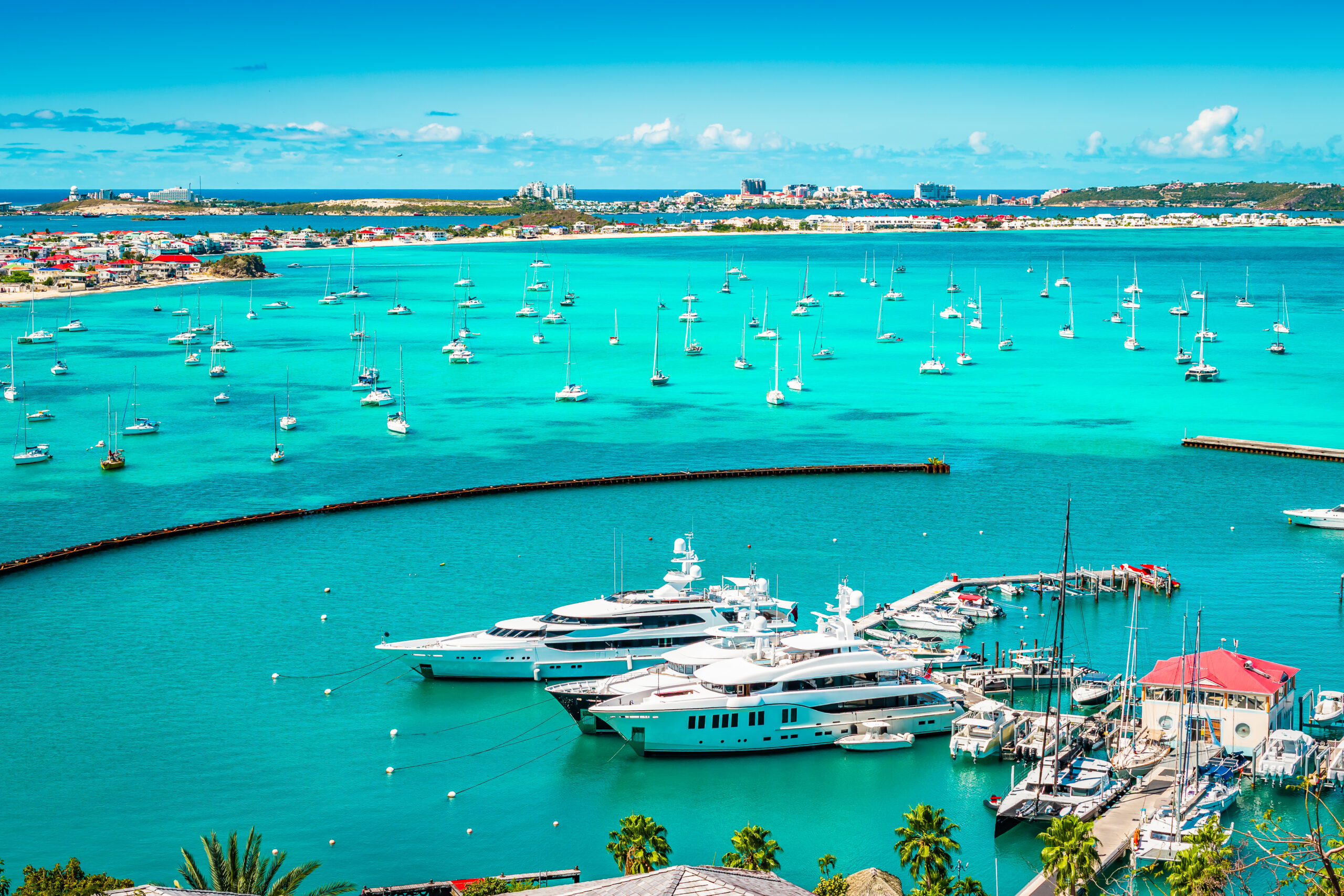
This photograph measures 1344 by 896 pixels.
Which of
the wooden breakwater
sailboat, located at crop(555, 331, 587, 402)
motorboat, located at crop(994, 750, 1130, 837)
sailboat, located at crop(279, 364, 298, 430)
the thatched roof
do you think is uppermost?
sailboat, located at crop(555, 331, 587, 402)

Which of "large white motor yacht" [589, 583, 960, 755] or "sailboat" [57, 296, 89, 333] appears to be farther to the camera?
"sailboat" [57, 296, 89, 333]

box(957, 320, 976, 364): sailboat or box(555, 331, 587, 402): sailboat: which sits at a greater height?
box(957, 320, 976, 364): sailboat

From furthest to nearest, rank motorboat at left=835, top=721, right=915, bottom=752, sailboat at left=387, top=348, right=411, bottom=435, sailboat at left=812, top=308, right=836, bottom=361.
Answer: sailboat at left=812, top=308, right=836, bottom=361 → sailboat at left=387, top=348, right=411, bottom=435 → motorboat at left=835, top=721, right=915, bottom=752

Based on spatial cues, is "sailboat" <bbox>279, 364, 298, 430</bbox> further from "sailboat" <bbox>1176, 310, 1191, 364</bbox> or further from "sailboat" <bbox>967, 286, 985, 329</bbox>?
"sailboat" <bbox>967, 286, 985, 329</bbox>

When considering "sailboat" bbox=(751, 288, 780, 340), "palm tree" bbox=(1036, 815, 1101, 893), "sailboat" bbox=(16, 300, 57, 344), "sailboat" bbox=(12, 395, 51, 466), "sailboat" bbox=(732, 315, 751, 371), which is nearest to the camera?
"palm tree" bbox=(1036, 815, 1101, 893)

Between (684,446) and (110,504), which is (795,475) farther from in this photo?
(110,504)

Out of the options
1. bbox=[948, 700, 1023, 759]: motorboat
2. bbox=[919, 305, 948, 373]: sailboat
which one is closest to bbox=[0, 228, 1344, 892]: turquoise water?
bbox=[948, 700, 1023, 759]: motorboat

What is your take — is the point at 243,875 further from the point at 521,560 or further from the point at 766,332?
the point at 766,332

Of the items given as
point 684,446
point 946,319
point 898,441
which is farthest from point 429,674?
point 946,319
